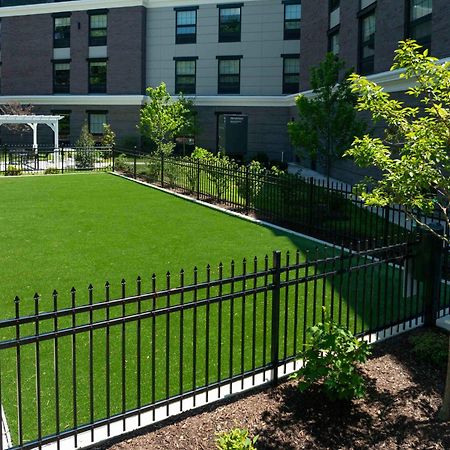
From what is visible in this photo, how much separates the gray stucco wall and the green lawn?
23.4 metres

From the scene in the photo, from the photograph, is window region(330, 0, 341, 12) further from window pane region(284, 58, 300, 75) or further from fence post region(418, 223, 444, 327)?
fence post region(418, 223, 444, 327)

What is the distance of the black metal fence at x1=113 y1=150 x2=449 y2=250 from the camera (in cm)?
1379

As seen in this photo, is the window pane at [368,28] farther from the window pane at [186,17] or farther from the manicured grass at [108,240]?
the window pane at [186,17]

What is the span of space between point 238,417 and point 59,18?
47.8 metres

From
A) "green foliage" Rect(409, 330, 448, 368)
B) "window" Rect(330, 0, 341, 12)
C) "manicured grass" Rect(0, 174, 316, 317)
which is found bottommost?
"green foliage" Rect(409, 330, 448, 368)

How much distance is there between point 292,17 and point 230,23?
4774 millimetres

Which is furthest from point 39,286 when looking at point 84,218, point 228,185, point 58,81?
point 58,81

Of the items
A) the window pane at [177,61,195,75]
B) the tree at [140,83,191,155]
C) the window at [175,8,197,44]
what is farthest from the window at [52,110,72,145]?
the window at [175,8,197,44]

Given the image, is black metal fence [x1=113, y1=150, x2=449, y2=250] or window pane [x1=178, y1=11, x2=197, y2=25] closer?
black metal fence [x1=113, y1=150, x2=449, y2=250]

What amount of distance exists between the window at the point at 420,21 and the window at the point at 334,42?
8508 mm

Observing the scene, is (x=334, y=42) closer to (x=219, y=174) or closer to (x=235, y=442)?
(x=219, y=174)

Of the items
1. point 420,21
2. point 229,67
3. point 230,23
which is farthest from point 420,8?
point 230,23

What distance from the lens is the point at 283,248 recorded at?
1308 centimetres

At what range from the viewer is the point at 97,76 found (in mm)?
46438
